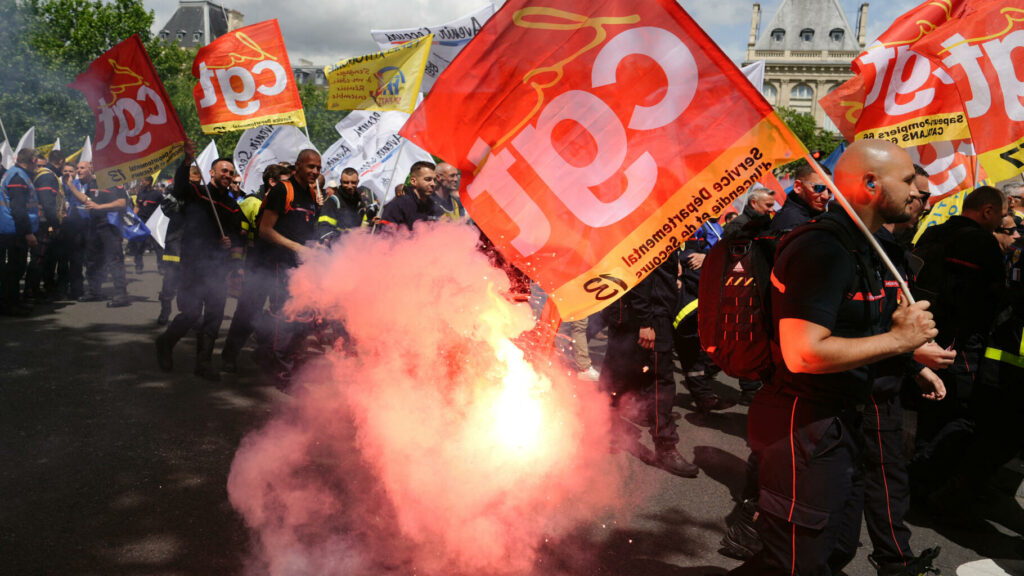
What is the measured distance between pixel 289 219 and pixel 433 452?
3338 millimetres

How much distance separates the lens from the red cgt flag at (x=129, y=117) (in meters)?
6.76

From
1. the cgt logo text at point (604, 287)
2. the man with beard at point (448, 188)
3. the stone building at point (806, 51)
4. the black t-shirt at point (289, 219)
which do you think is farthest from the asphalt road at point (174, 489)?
the stone building at point (806, 51)

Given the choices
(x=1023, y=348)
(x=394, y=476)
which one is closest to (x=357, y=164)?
(x=394, y=476)

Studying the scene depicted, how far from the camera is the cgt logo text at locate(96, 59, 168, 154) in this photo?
22.2 feet

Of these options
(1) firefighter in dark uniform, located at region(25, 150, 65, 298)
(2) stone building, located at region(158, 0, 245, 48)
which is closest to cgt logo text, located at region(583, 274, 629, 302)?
(1) firefighter in dark uniform, located at region(25, 150, 65, 298)

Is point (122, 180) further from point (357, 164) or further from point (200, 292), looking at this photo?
point (357, 164)

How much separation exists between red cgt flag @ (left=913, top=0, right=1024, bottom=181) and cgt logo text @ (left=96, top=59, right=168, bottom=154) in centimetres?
692

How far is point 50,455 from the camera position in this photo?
169 inches

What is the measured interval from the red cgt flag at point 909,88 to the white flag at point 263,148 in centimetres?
986

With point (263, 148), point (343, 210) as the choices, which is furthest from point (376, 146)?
point (343, 210)

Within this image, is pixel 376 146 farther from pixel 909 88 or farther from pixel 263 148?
pixel 909 88

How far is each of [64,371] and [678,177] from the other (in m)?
6.24

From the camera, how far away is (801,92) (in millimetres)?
72875

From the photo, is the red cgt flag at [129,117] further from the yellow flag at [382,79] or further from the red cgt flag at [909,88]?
the red cgt flag at [909,88]
